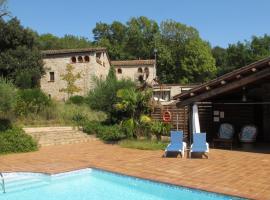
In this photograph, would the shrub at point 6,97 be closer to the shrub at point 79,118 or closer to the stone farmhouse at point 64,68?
the shrub at point 79,118

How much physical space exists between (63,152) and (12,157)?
2.39 m

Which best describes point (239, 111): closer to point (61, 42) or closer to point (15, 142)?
point (15, 142)

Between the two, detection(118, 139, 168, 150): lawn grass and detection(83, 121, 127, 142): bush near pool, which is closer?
detection(118, 139, 168, 150): lawn grass

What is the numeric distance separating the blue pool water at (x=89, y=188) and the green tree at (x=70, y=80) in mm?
27690

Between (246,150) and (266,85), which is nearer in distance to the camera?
(246,150)

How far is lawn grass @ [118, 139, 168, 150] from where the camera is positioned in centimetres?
1675

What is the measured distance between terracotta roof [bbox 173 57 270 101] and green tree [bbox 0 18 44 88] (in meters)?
22.8

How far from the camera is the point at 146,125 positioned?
19.3 meters

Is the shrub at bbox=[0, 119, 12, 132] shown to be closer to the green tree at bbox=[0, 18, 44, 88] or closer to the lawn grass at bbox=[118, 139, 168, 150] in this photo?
the lawn grass at bbox=[118, 139, 168, 150]

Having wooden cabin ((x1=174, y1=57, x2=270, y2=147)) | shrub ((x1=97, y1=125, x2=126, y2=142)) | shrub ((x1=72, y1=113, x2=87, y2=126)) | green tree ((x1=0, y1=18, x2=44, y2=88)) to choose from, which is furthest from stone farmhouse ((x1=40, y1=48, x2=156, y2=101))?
wooden cabin ((x1=174, y1=57, x2=270, y2=147))

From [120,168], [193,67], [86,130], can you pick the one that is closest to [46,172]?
[120,168]

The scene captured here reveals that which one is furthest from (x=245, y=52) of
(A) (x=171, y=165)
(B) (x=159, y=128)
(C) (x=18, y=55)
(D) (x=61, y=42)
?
(A) (x=171, y=165)

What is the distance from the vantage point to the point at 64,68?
4075cm

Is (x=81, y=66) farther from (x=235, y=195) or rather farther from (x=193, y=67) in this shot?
(x=235, y=195)
